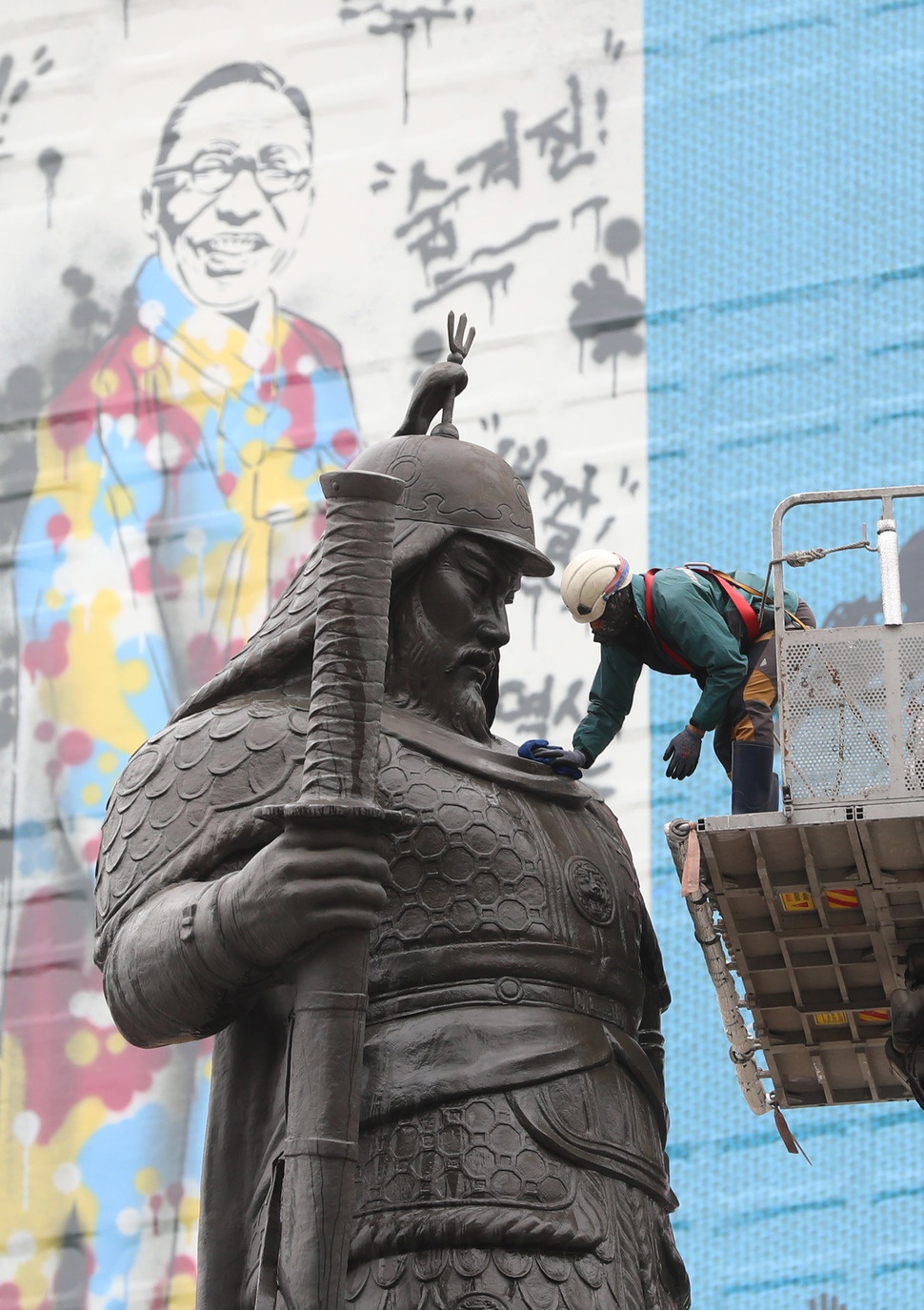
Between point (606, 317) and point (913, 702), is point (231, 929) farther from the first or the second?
point (606, 317)

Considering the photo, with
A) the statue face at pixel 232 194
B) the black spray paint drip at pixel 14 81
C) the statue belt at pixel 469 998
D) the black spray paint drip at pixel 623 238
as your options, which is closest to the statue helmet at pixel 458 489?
the statue belt at pixel 469 998

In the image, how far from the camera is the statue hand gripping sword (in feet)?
14.7

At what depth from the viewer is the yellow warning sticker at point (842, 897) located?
6.16 meters

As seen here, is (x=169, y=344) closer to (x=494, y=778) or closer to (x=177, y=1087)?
(x=177, y=1087)

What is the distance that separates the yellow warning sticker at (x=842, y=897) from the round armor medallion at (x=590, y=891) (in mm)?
1106

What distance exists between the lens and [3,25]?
20562 mm

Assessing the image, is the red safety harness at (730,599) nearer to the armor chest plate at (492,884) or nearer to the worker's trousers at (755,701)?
the worker's trousers at (755,701)

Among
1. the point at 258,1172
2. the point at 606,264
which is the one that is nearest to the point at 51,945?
the point at 606,264

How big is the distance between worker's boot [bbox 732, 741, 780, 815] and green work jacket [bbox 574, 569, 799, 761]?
0.11 m

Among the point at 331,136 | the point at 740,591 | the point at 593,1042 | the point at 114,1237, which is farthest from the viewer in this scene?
the point at 331,136

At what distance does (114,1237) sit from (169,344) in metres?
6.23

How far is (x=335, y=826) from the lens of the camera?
4.56m

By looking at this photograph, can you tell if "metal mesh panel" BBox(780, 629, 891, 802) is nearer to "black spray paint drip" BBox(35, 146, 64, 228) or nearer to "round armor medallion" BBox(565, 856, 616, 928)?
"round armor medallion" BBox(565, 856, 616, 928)

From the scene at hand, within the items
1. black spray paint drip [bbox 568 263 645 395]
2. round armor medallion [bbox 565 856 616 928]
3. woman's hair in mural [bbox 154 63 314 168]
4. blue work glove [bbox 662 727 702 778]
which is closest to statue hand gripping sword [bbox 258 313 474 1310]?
round armor medallion [bbox 565 856 616 928]
